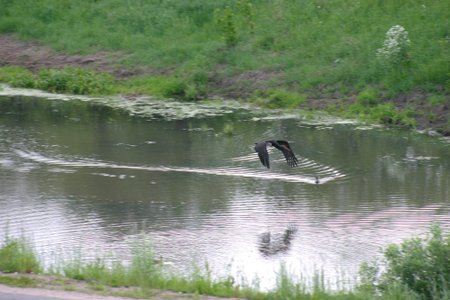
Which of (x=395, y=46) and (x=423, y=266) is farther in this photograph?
(x=395, y=46)

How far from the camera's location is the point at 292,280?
9.66 m

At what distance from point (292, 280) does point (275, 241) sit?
3.23 meters

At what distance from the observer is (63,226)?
43.2 ft

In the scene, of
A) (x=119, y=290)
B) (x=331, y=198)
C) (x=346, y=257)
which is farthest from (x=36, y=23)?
(x=119, y=290)

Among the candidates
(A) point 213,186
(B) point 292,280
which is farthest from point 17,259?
(A) point 213,186

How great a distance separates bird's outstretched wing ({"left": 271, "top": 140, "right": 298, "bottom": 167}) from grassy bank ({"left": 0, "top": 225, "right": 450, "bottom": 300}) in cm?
472

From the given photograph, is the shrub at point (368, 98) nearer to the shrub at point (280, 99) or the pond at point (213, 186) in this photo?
the pond at point (213, 186)

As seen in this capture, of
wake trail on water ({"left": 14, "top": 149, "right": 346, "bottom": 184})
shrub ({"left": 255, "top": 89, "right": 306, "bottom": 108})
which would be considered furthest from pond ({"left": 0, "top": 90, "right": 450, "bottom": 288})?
shrub ({"left": 255, "top": 89, "right": 306, "bottom": 108})

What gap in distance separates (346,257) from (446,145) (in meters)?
7.74

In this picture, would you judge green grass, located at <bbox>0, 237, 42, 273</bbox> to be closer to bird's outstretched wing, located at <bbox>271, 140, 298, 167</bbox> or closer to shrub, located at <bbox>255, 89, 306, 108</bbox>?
bird's outstretched wing, located at <bbox>271, 140, 298, 167</bbox>

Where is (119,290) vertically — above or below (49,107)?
below

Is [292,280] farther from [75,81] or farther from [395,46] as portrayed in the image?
[75,81]

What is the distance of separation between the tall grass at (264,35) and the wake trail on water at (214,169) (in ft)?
17.6

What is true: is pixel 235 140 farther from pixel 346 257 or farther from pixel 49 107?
pixel 346 257
